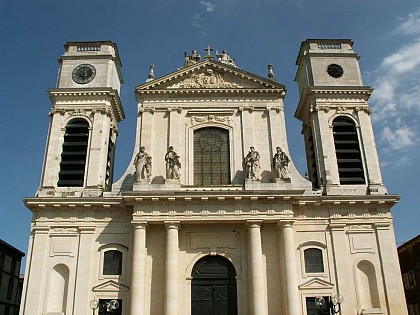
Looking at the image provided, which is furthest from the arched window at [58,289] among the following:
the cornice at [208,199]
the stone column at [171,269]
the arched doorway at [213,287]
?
the arched doorway at [213,287]

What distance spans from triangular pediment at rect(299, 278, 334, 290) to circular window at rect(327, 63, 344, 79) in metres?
11.8

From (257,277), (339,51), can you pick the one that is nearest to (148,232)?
(257,277)

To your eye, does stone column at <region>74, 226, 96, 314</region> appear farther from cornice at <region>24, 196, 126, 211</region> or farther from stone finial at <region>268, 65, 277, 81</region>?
stone finial at <region>268, 65, 277, 81</region>

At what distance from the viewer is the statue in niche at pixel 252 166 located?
21969mm

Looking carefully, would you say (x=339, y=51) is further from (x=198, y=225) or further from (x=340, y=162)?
(x=198, y=225)

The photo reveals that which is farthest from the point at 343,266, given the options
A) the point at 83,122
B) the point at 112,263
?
the point at 83,122

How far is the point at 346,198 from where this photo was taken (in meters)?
22.2

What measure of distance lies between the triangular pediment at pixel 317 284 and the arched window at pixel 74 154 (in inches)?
472

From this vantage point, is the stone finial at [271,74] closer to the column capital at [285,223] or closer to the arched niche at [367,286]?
the column capital at [285,223]

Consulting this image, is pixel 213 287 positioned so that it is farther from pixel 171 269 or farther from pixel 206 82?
pixel 206 82

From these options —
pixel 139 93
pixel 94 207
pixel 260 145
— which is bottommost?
pixel 94 207

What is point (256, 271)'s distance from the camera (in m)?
20.0

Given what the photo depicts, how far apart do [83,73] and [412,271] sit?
86.7ft

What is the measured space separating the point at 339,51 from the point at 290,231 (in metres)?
12.2
